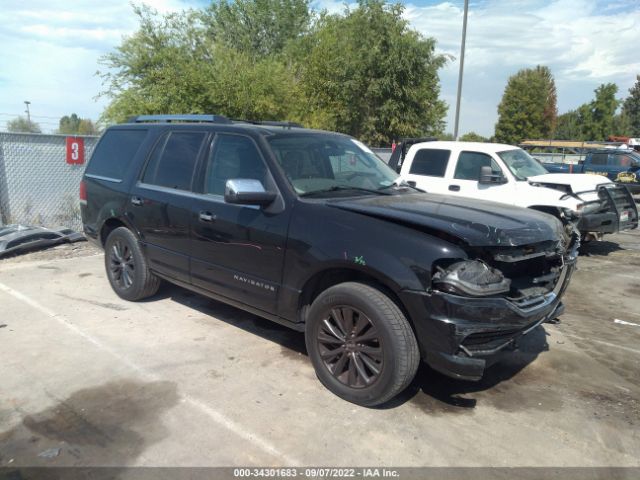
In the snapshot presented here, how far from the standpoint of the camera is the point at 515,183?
812 cm

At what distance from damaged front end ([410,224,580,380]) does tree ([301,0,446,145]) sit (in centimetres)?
1776

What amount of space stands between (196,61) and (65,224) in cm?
680

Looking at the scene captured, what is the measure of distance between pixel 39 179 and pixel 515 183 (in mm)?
8006

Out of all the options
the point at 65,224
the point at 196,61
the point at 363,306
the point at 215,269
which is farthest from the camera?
the point at 196,61

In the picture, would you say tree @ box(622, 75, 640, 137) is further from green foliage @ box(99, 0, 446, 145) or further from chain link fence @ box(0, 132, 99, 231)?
chain link fence @ box(0, 132, 99, 231)

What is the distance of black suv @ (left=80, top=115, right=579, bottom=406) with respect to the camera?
3.07 metres

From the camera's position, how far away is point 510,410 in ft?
11.5

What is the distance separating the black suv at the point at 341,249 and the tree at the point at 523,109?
4305 cm

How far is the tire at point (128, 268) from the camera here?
5.21 metres

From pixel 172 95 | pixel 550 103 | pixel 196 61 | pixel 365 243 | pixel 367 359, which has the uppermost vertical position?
pixel 550 103

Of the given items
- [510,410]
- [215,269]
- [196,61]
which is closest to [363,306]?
[510,410]

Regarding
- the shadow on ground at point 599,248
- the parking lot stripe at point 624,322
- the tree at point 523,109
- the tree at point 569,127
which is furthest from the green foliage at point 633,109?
the parking lot stripe at point 624,322

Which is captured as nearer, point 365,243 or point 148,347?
point 365,243

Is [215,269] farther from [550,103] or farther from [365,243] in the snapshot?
[550,103]
